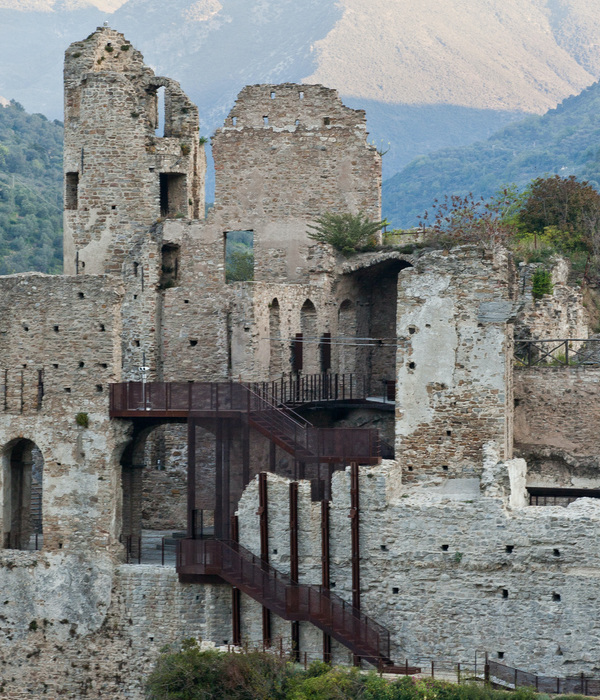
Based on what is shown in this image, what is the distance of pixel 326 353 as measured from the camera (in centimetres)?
4553

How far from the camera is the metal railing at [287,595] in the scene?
1361 inches

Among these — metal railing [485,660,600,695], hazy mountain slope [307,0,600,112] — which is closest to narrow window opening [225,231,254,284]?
metal railing [485,660,600,695]

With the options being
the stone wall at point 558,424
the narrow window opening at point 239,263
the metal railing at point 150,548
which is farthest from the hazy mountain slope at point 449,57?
the stone wall at point 558,424

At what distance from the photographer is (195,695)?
3328 centimetres

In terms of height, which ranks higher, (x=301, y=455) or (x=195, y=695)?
(x=301, y=455)

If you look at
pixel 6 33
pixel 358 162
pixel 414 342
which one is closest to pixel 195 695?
pixel 414 342

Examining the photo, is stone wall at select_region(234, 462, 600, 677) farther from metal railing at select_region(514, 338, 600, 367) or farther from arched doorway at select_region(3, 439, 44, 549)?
arched doorway at select_region(3, 439, 44, 549)

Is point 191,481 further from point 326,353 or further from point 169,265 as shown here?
point 169,265

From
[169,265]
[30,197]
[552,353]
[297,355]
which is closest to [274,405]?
[297,355]

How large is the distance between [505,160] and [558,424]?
80131 millimetres

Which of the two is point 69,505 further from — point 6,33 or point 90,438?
point 6,33

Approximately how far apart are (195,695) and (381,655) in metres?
4.45

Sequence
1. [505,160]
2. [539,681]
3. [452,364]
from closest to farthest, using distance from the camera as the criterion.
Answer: [539,681]
[452,364]
[505,160]

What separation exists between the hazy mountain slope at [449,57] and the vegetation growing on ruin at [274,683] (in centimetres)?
11327
